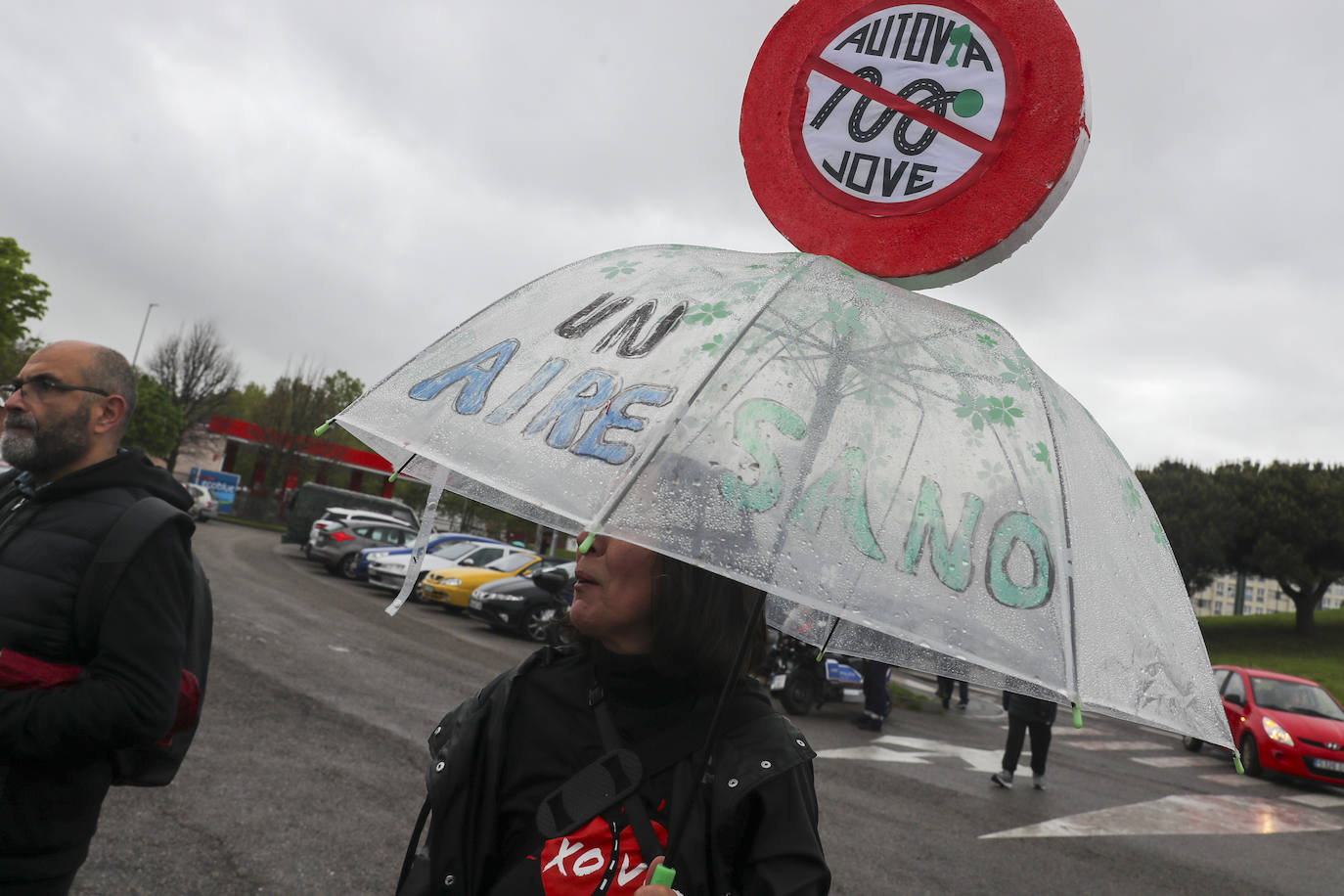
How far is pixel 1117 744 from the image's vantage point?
14.0 metres

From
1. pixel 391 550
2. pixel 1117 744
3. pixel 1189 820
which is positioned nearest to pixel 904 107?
pixel 1189 820

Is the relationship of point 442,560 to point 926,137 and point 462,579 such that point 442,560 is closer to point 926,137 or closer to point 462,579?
point 462,579

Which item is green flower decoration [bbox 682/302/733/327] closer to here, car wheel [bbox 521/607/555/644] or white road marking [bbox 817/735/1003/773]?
white road marking [bbox 817/735/1003/773]

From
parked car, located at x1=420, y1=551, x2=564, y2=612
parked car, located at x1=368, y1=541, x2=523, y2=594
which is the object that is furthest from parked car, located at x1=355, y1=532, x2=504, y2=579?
parked car, located at x1=420, y1=551, x2=564, y2=612

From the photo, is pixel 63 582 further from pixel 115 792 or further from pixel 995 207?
pixel 115 792

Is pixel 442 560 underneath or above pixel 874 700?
above

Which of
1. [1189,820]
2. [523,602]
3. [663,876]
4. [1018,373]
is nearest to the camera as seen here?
[663,876]

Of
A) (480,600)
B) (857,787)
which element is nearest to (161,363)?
(480,600)

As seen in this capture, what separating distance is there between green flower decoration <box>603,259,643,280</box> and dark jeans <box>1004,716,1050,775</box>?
27.3 ft

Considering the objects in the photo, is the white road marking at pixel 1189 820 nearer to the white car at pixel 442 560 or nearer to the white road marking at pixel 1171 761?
the white road marking at pixel 1171 761

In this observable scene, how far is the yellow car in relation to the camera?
16.7 meters

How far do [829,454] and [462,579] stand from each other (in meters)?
16.0

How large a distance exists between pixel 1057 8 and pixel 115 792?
17.5 feet

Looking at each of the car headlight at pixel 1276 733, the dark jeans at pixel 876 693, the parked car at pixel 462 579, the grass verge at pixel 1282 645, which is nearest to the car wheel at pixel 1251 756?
the car headlight at pixel 1276 733
